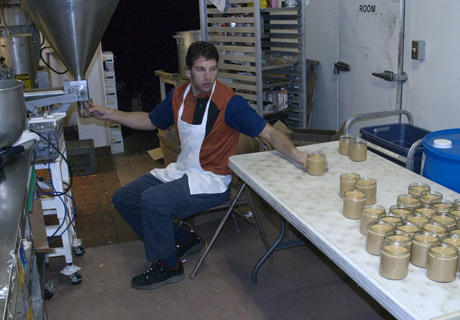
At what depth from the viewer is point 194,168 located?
3.11 meters

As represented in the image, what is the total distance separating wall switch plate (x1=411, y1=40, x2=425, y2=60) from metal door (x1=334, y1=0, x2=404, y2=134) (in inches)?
6.6

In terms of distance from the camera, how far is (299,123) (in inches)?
190

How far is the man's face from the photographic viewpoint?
298 centimetres

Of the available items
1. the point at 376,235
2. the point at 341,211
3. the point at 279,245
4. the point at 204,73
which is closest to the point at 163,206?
the point at 279,245

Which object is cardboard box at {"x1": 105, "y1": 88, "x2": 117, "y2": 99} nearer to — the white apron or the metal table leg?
the white apron

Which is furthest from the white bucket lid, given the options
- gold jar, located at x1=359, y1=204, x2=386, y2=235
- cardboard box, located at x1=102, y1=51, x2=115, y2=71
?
Answer: cardboard box, located at x1=102, y1=51, x2=115, y2=71

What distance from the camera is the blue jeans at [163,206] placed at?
114 inches

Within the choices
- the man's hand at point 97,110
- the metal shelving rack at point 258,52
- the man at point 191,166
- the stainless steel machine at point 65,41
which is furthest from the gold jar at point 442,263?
the metal shelving rack at point 258,52

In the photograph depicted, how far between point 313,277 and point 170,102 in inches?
58.4

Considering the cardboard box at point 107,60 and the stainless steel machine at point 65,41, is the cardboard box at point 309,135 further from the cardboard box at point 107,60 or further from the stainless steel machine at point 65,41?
the cardboard box at point 107,60

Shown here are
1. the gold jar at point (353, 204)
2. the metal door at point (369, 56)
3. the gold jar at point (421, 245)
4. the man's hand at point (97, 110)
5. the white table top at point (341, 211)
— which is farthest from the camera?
the metal door at point (369, 56)

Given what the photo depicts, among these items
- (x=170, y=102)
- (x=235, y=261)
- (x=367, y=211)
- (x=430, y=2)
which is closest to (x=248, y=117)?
(x=170, y=102)

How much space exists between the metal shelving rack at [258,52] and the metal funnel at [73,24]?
1.69m

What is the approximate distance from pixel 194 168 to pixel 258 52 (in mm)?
1589
